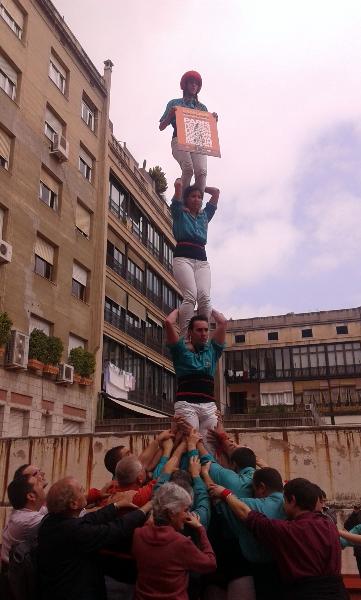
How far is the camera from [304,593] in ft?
11.2

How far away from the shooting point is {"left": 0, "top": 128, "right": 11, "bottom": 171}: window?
22.0m

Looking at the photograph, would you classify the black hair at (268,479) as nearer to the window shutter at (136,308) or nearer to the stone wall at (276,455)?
the stone wall at (276,455)

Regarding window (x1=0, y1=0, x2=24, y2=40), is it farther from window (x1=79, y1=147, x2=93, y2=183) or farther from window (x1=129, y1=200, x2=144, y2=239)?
window (x1=129, y1=200, x2=144, y2=239)

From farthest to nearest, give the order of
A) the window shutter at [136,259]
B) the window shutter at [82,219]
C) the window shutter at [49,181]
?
1. the window shutter at [136,259]
2. the window shutter at [82,219]
3. the window shutter at [49,181]

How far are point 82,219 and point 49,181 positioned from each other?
3.11 m

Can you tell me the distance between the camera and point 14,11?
23.4m

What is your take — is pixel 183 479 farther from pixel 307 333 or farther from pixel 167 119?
pixel 307 333

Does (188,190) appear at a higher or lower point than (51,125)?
lower

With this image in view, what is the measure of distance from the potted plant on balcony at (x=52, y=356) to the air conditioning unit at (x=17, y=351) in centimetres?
158

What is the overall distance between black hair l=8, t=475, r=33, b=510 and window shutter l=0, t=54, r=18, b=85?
71.9 feet

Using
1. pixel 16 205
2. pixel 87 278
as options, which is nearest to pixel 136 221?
pixel 87 278

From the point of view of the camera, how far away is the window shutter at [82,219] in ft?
89.0

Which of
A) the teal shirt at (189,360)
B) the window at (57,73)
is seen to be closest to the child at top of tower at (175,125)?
the teal shirt at (189,360)

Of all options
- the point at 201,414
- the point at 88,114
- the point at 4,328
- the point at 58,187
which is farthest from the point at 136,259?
the point at 201,414
